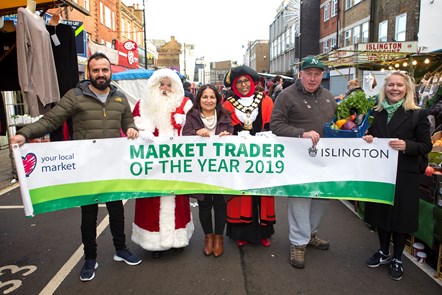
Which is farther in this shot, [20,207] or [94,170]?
[20,207]

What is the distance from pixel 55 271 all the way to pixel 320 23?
3086 centimetres

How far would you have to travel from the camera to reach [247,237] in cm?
387

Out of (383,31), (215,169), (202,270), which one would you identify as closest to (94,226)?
(202,270)

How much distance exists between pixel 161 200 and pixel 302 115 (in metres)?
1.63

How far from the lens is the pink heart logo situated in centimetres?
298

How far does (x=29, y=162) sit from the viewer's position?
3002 millimetres

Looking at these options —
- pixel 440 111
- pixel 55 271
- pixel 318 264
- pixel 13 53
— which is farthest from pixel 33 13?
pixel 440 111

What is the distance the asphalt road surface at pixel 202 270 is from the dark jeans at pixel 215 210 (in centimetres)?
32

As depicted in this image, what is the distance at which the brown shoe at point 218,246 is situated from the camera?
12.0ft

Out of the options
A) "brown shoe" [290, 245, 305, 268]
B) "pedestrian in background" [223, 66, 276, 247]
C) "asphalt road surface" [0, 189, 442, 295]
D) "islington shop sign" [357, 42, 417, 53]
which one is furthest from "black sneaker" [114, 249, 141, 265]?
"islington shop sign" [357, 42, 417, 53]

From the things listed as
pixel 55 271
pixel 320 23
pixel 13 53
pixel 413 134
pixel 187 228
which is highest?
pixel 320 23

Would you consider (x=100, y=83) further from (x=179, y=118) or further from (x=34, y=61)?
(x=34, y=61)

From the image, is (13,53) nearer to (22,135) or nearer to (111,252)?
(22,135)

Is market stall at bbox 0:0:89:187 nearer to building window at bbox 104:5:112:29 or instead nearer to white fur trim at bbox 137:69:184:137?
white fur trim at bbox 137:69:184:137
